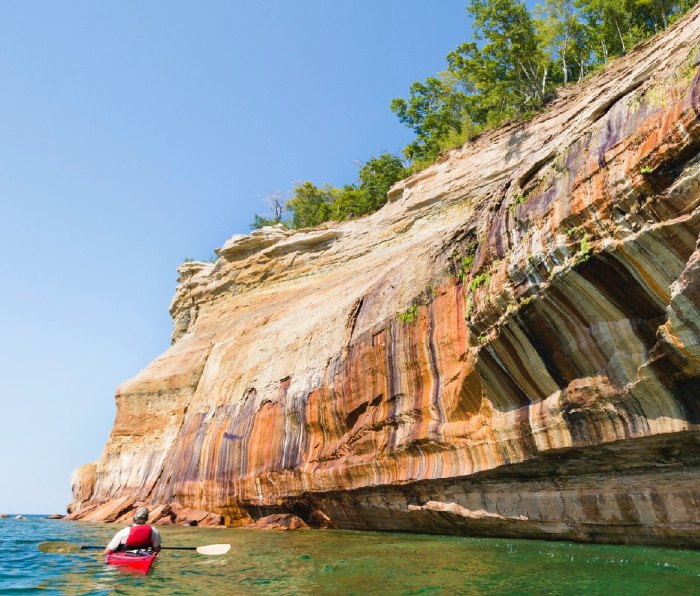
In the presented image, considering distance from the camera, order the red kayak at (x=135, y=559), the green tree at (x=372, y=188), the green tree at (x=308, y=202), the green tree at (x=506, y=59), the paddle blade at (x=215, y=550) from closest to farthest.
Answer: the red kayak at (x=135, y=559) → the paddle blade at (x=215, y=550) → the green tree at (x=506, y=59) → the green tree at (x=372, y=188) → the green tree at (x=308, y=202)

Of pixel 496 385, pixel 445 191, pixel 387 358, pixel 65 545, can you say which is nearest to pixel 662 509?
pixel 496 385

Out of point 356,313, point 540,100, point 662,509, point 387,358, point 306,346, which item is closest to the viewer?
point 662,509

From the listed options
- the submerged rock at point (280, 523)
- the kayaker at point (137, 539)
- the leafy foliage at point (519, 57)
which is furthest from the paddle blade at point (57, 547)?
the leafy foliage at point (519, 57)

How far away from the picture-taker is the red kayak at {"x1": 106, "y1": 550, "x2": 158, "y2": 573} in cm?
903

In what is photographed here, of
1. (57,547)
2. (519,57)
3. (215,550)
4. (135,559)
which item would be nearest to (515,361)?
(215,550)

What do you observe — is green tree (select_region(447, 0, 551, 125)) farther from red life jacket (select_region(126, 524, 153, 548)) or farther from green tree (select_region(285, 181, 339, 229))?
red life jacket (select_region(126, 524, 153, 548))

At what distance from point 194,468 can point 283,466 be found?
573 cm

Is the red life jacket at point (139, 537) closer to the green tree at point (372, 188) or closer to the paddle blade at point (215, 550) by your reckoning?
the paddle blade at point (215, 550)

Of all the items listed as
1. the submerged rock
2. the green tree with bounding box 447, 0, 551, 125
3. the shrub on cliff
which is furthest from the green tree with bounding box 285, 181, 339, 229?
the submerged rock

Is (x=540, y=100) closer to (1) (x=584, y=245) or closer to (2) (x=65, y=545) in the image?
(1) (x=584, y=245)

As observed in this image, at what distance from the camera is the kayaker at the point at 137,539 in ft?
31.7

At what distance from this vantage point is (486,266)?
417 inches

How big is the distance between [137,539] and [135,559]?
500 mm

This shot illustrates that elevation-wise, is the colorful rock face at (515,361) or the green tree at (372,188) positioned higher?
the green tree at (372,188)
